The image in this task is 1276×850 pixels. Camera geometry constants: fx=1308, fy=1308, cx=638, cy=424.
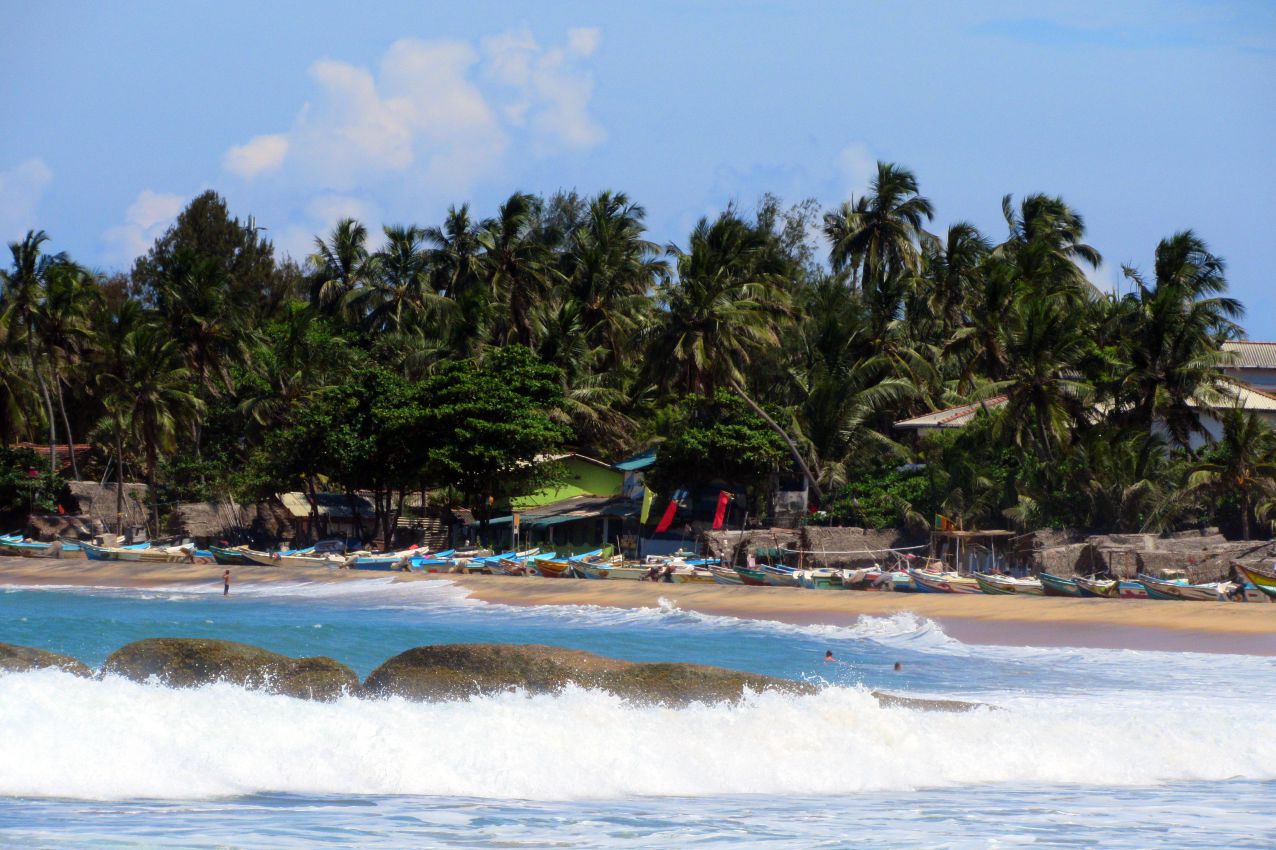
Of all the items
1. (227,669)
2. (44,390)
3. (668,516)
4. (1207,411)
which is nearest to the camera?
(227,669)

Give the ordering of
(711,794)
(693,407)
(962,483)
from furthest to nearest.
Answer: (693,407), (962,483), (711,794)

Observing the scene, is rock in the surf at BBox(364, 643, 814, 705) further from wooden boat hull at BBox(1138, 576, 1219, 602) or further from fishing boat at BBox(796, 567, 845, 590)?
fishing boat at BBox(796, 567, 845, 590)

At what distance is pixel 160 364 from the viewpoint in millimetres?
47938

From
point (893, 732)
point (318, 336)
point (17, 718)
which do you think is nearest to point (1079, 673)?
point (893, 732)

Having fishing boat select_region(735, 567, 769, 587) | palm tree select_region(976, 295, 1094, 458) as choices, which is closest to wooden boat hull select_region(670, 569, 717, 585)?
fishing boat select_region(735, 567, 769, 587)

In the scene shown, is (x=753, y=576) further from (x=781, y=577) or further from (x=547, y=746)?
(x=547, y=746)

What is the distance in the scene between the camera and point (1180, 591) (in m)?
29.3

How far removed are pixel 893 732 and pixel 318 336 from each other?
44.6 metres

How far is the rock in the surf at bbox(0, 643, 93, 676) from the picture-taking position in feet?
42.9

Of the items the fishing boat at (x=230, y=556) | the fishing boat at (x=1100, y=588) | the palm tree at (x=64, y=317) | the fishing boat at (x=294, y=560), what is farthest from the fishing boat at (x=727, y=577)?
the palm tree at (x=64, y=317)

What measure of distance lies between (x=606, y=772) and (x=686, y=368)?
32.4 meters

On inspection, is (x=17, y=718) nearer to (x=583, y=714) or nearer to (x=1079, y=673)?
(x=583, y=714)

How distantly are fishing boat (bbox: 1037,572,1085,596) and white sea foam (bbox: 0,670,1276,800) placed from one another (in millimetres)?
17260

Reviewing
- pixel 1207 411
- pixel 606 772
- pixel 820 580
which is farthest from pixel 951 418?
pixel 606 772
